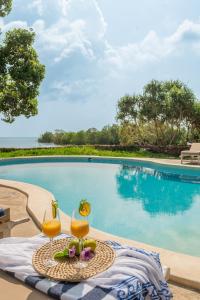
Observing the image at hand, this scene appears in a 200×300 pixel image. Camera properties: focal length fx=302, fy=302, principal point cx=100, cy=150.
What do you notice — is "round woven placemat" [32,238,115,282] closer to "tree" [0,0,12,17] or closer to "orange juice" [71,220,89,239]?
"orange juice" [71,220,89,239]

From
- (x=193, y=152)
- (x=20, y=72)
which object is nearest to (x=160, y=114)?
(x=193, y=152)

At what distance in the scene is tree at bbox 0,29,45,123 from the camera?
13641 millimetres

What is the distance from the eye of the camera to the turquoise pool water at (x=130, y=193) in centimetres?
682

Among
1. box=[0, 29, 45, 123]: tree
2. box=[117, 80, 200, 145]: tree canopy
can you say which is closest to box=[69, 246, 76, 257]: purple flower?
box=[0, 29, 45, 123]: tree

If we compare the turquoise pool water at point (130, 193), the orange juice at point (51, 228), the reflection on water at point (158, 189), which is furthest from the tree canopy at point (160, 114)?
the orange juice at point (51, 228)

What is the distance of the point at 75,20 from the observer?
16.7 m

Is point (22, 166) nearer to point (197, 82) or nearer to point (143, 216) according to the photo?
point (143, 216)

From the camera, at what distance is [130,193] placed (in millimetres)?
10961

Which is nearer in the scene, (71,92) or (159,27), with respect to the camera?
(159,27)

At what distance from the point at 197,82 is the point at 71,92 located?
11.7m

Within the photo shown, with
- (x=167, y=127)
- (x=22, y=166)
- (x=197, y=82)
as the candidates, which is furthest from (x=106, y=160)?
(x=197, y=82)

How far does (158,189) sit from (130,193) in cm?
131

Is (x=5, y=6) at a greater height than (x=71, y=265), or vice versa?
(x=5, y=6)

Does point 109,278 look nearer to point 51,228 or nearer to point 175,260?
point 51,228
